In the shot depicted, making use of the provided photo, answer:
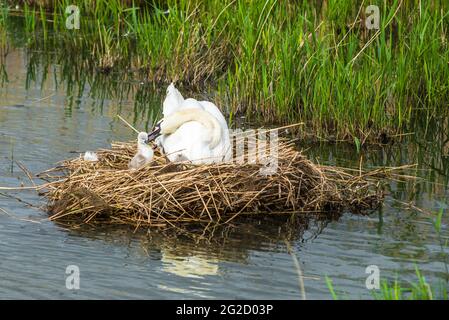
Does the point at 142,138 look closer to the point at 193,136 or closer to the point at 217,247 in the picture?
the point at 193,136

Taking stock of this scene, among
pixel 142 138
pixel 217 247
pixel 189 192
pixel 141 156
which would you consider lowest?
pixel 217 247

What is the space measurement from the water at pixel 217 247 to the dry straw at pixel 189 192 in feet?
0.54

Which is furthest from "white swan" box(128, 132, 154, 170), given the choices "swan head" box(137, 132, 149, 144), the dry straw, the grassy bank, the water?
the grassy bank

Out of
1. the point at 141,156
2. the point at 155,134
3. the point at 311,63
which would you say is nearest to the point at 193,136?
Answer: the point at 155,134

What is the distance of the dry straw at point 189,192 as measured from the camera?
30.2ft

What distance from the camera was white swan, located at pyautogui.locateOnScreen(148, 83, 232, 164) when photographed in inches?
383

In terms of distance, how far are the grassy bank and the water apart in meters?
0.52

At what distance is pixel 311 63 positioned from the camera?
40.1ft

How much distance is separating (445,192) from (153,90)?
5097mm

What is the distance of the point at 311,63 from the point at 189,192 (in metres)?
3.45

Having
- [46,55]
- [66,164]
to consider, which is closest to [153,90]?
[46,55]

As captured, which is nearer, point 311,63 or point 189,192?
point 189,192

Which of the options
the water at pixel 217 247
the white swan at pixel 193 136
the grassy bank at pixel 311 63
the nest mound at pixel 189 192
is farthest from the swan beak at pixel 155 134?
the grassy bank at pixel 311 63
